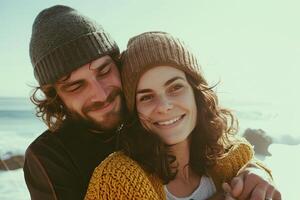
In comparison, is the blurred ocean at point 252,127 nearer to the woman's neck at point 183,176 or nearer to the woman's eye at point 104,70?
the woman's neck at point 183,176

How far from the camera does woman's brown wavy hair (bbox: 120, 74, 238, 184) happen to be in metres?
2.21

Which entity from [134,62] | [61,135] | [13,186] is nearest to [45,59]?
[61,135]

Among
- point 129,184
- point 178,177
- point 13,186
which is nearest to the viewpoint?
point 129,184

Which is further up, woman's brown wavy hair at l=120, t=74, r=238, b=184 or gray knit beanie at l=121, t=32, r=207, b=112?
gray knit beanie at l=121, t=32, r=207, b=112

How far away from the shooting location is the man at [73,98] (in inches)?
94.7

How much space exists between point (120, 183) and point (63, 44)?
105 cm

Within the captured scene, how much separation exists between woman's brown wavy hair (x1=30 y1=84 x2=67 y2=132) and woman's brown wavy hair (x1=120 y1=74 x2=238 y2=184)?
2.16ft

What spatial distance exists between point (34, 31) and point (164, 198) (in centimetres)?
139

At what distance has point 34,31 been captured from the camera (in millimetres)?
2746

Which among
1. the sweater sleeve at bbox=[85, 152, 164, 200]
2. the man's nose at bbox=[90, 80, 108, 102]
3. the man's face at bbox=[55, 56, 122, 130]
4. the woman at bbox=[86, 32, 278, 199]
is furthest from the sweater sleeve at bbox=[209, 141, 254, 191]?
the man's nose at bbox=[90, 80, 108, 102]

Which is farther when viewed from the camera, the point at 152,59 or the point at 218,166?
the point at 218,166

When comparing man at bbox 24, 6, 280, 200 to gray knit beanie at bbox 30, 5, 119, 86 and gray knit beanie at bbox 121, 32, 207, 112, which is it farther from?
gray knit beanie at bbox 121, 32, 207, 112

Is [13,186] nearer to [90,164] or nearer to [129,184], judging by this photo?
[90,164]

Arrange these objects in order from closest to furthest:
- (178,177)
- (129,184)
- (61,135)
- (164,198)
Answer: (129,184), (164,198), (178,177), (61,135)
